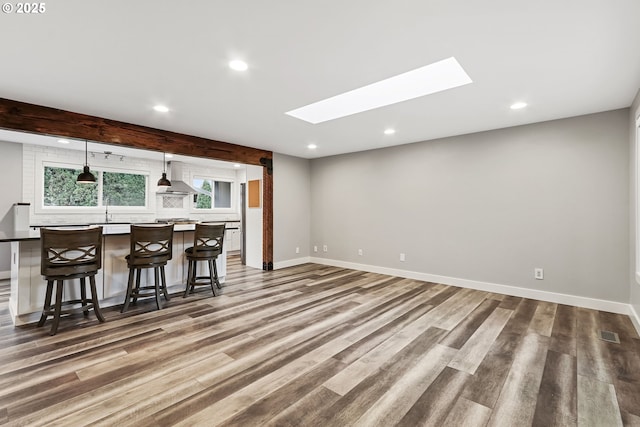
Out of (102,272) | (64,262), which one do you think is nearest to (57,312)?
(64,262)

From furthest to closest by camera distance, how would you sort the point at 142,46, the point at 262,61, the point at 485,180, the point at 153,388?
the point at 485,180 → the point at 262,61 → the point at 142,46 → the point at 153,388

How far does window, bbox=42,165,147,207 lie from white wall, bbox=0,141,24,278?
0.40 m

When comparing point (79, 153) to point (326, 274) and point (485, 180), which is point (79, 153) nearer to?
point (326, 274)

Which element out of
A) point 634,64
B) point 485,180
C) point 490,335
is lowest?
point 490,335

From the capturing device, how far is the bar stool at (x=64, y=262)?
9.44 feet

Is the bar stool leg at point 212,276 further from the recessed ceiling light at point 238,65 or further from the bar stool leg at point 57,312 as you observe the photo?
the recessed ceiling light at point 238,65

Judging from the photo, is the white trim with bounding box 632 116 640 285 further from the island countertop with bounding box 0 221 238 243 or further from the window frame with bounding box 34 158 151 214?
the window frame with bounding box 34 158 151 214

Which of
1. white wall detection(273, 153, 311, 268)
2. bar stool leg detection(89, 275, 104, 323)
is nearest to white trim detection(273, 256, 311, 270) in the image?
white wall detection(273, 153, 311, 268)

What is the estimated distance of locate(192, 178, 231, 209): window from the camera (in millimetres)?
7887

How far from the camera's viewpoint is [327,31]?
200 centimetres

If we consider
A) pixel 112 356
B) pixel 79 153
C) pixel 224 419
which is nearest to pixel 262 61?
pixel 224 419

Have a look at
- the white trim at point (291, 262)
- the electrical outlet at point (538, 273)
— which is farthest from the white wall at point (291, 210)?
the electrical outlet at point (538, 273)

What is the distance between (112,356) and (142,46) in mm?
2482

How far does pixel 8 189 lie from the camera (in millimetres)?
5137
